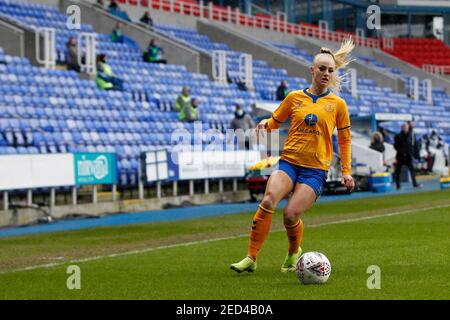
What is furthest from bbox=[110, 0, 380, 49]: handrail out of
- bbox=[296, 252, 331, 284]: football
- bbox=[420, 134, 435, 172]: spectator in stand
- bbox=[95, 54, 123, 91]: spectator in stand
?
bbox=[296, 252, 331, 284]: football

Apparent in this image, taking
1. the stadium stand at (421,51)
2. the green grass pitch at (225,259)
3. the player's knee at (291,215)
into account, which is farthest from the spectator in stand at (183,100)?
the stadium stand at (421,51)

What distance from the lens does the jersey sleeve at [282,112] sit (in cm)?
1098

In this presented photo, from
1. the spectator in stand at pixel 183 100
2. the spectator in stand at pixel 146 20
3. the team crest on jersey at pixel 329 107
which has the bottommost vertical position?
the team crest on jersey at pixel 329 107

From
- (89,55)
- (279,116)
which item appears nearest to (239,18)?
(89,55)

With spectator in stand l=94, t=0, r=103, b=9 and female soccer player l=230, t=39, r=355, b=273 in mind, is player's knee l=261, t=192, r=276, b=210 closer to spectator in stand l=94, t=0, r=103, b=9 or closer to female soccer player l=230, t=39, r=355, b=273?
female soccer player l=230, t=39, r=355, b=273

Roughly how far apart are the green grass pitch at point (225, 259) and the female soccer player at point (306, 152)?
1.93 ft

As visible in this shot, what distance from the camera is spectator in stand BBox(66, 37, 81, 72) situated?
102 ft

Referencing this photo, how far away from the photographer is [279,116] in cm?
1113

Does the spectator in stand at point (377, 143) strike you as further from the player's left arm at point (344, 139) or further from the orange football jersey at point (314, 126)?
the orange football jersey at point (314, 126)
